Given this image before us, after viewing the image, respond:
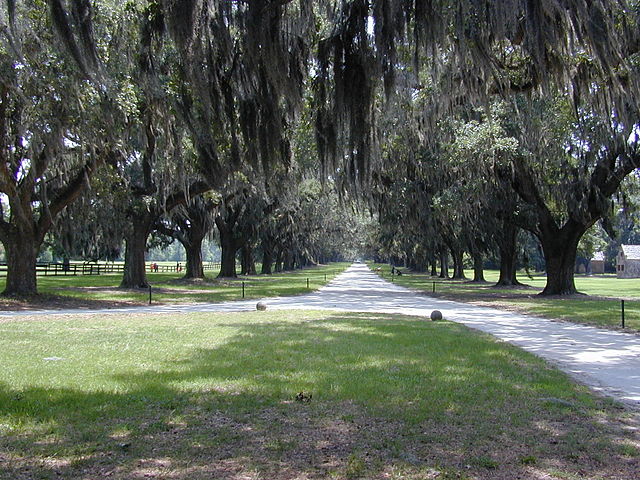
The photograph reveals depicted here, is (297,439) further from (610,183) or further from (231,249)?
(231,249)

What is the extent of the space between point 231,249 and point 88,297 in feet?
65.2

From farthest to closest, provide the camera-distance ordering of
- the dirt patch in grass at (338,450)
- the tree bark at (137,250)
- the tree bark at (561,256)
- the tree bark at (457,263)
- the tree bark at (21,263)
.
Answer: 1. the tree bark at (457,263)
2. the tree bark at (137,250)
3. the tree bark at (561,256)
4. the tree bark at (21,263)
5. the dirt patch in grass at (338,450)

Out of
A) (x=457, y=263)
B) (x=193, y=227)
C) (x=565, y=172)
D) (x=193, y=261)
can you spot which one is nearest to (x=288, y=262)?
(x=457, y=263)

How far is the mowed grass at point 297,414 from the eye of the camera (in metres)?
3.87

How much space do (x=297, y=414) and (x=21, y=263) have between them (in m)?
16.4

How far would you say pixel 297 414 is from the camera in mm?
5105

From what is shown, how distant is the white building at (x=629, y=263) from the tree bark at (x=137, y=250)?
66.6m

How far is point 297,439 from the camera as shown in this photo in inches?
174

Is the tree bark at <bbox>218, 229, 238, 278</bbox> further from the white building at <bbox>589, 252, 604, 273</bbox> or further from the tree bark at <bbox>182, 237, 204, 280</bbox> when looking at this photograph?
the white building at <bbox>589, 252, 604, 273</bbox>

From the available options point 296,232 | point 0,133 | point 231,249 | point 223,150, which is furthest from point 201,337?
point 296,232

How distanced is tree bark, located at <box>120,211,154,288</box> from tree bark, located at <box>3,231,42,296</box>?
693 centimetres

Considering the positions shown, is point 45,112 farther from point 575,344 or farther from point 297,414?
point 575,344

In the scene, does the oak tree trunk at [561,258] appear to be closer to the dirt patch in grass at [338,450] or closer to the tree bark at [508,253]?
the tree bark at [508,253]

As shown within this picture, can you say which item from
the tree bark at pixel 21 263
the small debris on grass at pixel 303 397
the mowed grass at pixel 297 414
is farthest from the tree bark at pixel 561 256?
the small debris on grass at pixel 303 397
